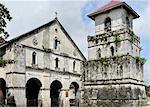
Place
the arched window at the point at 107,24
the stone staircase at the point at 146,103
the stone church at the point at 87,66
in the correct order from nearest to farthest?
the stone church at the point at 87,66, the stone staircase at the point at 146,103, the arched window at the point at 107,24

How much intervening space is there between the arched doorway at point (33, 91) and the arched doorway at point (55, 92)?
2.86 metres

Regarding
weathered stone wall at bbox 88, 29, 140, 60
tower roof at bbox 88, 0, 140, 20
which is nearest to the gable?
weathered stone wall at bbox 88, 29, 140, 60

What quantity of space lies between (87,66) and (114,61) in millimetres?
3973

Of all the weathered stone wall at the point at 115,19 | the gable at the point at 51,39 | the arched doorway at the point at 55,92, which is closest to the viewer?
the weathered stone wall at the point at 115,19

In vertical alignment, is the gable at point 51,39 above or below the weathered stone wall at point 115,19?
below

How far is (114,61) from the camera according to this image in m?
28.8

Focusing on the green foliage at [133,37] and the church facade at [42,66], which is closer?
the church facade at [42,66]

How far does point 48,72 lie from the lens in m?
31.4

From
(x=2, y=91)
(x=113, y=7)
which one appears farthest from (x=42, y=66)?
(x=113, y=7)

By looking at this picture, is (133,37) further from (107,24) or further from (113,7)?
(113,7)

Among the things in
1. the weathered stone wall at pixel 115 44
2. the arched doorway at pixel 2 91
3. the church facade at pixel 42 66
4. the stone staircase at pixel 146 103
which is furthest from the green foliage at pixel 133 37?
the arched doorway at pixel 2 91

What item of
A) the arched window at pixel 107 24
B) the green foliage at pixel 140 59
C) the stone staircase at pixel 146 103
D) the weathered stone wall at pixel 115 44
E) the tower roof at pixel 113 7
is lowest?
the stone staircase at pixel 146 103

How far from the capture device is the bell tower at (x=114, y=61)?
27656mm

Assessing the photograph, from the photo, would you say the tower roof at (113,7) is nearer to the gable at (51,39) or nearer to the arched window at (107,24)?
the arched window at (107,24)
